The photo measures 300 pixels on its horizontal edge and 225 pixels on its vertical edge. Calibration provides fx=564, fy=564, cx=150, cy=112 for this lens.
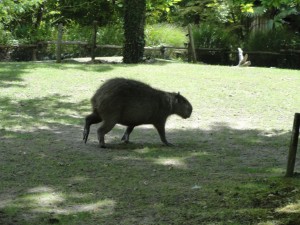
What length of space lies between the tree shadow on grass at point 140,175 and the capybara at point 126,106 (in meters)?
0.39

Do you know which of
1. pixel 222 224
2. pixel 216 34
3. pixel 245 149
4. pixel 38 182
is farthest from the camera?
pixel 216 34

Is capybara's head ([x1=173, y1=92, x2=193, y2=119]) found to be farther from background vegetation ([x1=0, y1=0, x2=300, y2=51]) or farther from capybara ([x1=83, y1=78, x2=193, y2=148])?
background vegetation ([x1=0, y1=0, x2=300, y2=51])

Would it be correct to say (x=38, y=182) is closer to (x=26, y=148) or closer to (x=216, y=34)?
(x=26, y=148)

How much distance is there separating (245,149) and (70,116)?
176 inches

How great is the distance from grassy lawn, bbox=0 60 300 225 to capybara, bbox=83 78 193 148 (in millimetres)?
393

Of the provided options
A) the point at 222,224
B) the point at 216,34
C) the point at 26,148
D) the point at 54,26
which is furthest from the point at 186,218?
the point at 54,26

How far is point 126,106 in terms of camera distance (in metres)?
9.17

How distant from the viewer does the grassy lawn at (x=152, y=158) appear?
17.7 ft

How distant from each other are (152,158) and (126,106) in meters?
Result: 1.15

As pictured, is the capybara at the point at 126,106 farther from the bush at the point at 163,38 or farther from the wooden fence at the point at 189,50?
the bush at the point at 163,38

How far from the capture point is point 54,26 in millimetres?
28609

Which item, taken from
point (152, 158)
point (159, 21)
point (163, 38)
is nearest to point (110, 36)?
point (163, 38)

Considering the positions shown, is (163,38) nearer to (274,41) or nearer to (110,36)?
(110,36)

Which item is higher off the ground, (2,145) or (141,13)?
(141,13)
